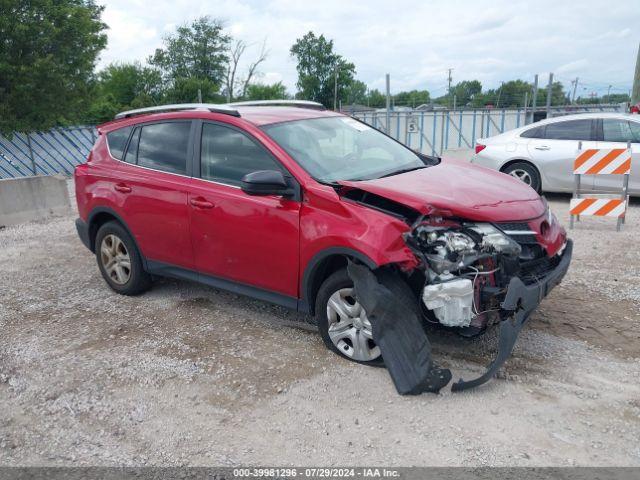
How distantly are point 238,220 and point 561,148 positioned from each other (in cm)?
702

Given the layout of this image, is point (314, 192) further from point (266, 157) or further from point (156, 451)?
point (156, 451)

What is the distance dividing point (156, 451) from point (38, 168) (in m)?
18.3

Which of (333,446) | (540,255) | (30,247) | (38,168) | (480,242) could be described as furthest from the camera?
(38,168)

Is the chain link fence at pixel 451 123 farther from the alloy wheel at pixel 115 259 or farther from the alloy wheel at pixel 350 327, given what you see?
the alloy wheel at pixel 350 327

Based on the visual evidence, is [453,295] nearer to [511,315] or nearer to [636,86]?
[511,315]

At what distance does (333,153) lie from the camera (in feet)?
14.7

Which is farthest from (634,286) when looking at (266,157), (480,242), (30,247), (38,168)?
(38,168)

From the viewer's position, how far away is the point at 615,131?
29.9 ft

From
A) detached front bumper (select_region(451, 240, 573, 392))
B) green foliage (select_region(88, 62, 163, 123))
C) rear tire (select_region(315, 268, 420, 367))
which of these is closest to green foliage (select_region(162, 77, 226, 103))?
green foliage (select_region(88, 62, 163, 123))

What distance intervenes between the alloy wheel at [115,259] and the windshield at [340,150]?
6.93ft

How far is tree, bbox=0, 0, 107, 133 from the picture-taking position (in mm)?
17328

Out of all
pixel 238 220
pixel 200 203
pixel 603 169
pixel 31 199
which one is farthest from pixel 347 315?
pixel 31 199

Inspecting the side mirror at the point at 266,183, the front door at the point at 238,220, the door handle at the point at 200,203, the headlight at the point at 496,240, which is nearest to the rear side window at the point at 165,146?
the front door at the point at 238,220

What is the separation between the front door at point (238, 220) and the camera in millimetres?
4078
